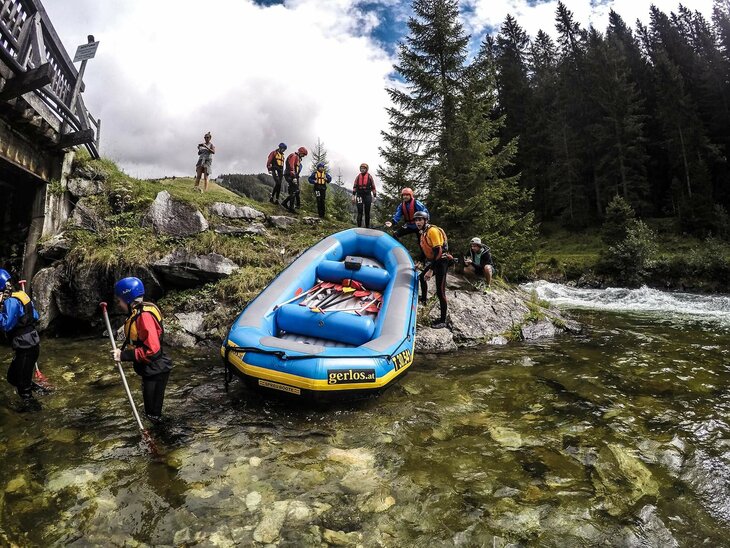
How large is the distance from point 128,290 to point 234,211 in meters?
7.37

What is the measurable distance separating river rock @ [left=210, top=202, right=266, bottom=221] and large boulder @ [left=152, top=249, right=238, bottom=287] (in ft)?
6.45

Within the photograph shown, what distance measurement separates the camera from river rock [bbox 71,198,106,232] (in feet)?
33.0

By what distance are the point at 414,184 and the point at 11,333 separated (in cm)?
1149

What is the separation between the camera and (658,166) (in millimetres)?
34719

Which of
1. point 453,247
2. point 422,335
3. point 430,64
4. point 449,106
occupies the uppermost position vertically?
point 430,64

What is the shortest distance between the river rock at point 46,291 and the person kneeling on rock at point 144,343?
6.35 m

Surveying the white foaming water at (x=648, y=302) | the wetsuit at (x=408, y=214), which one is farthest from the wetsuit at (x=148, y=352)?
the white foaming water at (x=648, y=302)

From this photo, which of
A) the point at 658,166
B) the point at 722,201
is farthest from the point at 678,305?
the point at 658,166

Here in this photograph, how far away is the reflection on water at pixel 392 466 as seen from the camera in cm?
286

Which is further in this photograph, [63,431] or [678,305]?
[678,305]

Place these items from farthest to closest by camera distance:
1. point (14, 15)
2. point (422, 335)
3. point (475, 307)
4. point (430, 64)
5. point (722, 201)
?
point (722, 201) → point (430, 64) → point (475, 307) → point (422, 335) → point (14, 15)

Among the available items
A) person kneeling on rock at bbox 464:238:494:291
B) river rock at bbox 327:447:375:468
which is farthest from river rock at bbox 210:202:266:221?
river rock at bbox 327:447:375:468

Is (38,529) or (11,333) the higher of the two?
(11,333)

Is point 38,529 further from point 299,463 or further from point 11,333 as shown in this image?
point 11,333
